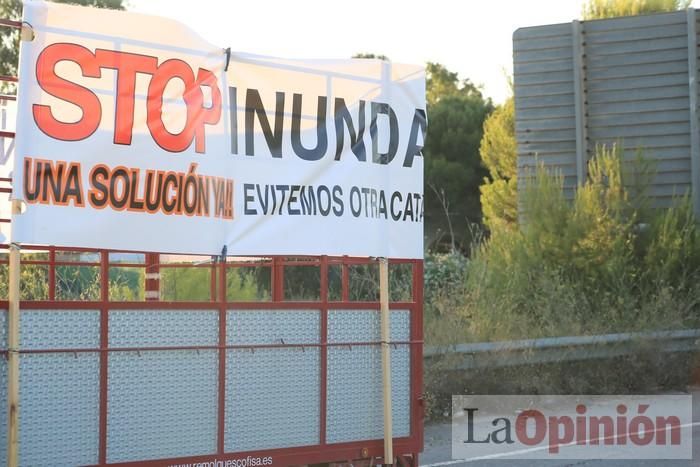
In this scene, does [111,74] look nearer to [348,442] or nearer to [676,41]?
[348,442]

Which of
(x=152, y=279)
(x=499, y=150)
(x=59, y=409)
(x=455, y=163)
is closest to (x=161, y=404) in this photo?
(x=59, y=409)

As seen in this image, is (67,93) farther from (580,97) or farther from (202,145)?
(580,97)

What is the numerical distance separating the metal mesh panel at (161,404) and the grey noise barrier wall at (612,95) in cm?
1265

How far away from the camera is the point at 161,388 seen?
563 cm

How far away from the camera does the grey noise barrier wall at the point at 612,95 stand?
17.6m

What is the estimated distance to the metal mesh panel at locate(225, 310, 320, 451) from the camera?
19.4ft

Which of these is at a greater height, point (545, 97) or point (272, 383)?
point (545, 97)

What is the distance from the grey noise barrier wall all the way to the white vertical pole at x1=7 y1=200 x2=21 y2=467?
1361 centimetres

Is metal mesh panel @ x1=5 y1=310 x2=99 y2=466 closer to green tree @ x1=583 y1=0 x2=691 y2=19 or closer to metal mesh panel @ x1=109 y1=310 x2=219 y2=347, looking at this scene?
metal mesh panel @ x1=109 y1=310 x2=219 y2=347

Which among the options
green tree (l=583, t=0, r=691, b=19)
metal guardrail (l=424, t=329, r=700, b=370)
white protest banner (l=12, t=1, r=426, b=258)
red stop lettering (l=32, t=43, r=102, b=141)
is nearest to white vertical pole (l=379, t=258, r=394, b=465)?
white protest banner (l=12, t=1, r=426, b=258)

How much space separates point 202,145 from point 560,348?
7990 millimetres

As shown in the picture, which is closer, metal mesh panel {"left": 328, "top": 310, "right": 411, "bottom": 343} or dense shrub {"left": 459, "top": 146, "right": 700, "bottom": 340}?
metal mesh panel {"left": 328, "top": 310, "right": 411, "bottom": 343}

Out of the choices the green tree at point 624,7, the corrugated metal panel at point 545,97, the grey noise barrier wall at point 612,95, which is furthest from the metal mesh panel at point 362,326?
the green tree at point 624,7

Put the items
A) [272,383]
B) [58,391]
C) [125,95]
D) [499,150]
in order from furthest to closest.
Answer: [499,150]
[272,383]
[125,95]
[58,391]
